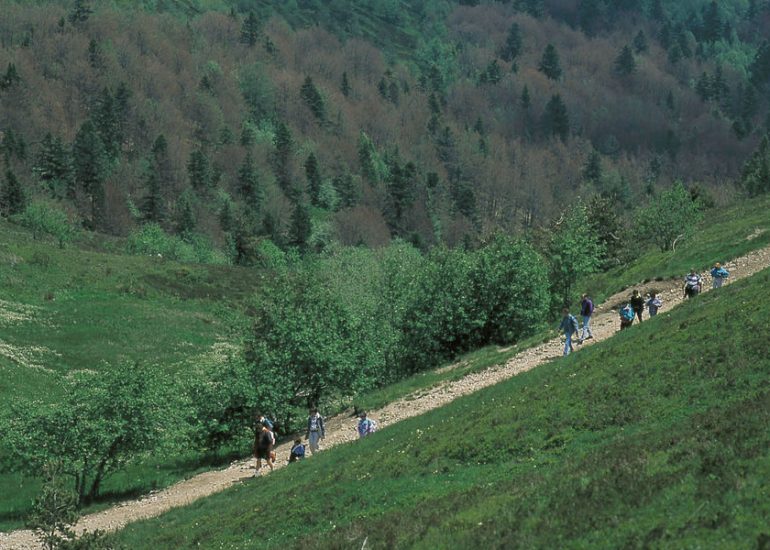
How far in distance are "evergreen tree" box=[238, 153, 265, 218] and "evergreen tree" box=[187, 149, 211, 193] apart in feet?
21.1

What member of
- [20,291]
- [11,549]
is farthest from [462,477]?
[20,291]

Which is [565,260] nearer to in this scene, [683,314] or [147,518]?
[683,314]

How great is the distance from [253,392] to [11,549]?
15.1m

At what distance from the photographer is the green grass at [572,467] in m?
17.4

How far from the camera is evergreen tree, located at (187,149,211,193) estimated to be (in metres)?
189

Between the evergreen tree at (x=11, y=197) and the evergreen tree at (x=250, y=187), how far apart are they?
56957mm

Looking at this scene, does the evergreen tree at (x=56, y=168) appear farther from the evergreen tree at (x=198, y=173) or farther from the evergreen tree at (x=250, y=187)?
the evergreen tree at (x=250, y=187)

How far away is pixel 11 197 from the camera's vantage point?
137m

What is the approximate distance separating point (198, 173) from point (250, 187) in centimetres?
1006

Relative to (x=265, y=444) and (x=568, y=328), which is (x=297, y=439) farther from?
(x=568, y=328)

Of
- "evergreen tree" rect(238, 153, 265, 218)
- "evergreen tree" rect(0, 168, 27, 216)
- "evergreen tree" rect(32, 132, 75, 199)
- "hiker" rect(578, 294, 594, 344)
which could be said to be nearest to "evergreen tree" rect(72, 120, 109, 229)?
"evergreen tree" rect(32, 132, 75, 199)

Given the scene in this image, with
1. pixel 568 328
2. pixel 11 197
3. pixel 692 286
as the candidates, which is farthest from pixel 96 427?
pixel 11 197

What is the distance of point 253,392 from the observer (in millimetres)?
46656

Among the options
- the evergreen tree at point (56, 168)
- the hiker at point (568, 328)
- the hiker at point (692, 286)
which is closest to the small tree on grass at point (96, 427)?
the hiker at point (568, 328)
